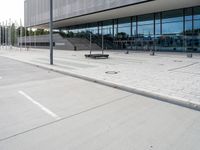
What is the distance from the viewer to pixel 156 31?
31.7 meters

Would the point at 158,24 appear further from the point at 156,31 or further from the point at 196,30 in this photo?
the point at 196,30

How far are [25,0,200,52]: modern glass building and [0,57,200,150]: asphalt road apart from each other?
20493 millimetres

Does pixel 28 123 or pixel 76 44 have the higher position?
pixel 76 44

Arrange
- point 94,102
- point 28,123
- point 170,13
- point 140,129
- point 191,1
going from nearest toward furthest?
point 140,129, point 28,123, point 94,102, point 191,1, point 170,13

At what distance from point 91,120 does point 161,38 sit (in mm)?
28368

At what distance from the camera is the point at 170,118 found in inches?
202

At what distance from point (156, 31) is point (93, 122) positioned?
29.3 m

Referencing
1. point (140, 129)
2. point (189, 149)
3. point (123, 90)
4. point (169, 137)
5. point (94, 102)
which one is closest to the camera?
point (189, 149)

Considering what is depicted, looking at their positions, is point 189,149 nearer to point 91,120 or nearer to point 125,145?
point 125,145

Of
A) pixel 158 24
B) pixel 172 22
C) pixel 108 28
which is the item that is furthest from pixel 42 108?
pixel 108 28

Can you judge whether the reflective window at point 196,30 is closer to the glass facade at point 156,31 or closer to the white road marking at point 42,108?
the glass facade at point 156,31

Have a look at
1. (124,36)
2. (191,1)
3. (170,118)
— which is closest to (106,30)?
(124,36)

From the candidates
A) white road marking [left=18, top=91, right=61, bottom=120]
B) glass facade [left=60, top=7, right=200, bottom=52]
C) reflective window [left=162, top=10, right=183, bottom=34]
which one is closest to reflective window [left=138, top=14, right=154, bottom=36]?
glass facade [left=60, top=7, right=200, bottom=52]

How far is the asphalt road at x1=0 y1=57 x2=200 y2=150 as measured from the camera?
3885mm
